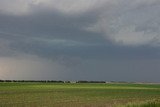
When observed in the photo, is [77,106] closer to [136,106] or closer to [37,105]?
[37,105]

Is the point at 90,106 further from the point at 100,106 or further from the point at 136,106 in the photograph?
the point at 136,106

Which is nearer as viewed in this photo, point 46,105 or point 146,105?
point 146,105

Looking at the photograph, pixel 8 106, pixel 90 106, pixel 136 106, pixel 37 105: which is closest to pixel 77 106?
pixel 90 106

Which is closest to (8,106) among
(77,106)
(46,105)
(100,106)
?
(46,105)

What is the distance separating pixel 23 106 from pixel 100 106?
7.52m

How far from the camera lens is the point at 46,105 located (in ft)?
116

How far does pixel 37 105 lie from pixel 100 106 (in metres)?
6.23

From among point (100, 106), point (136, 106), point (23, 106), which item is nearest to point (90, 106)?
point (100, 106)

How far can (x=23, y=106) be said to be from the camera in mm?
34375

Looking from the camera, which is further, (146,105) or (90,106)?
(90,106)

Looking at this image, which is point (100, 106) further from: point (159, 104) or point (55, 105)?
point (159, 104)

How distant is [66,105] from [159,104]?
1294 centimetres

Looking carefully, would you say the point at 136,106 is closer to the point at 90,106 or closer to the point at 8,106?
the point at 90,106

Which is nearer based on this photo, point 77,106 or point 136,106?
point 136,106
